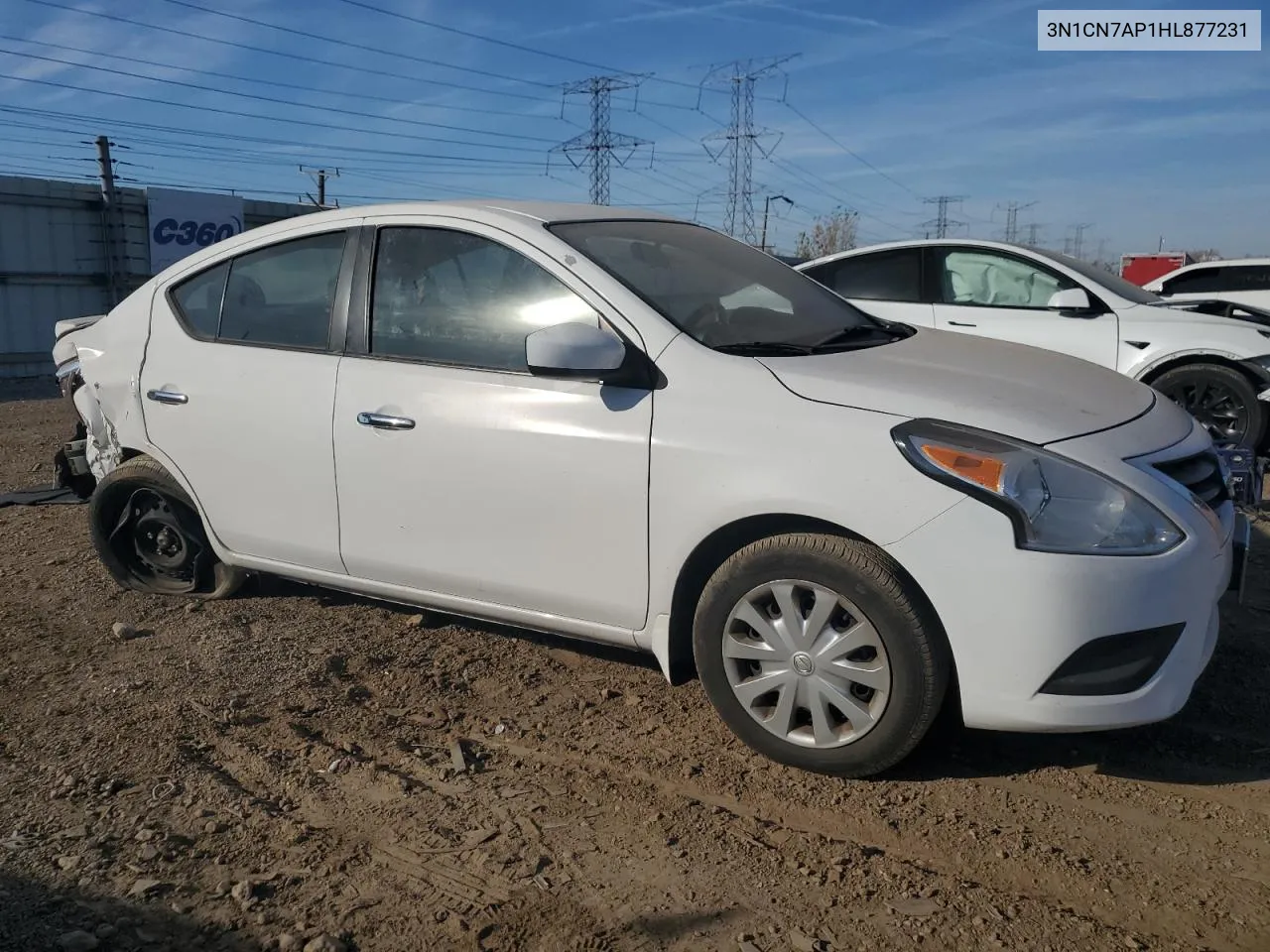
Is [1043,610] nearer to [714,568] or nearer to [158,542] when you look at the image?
[714,568]

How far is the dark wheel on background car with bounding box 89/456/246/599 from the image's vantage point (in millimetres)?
4477

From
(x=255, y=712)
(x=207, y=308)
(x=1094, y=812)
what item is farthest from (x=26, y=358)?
(x=1094, y=812)

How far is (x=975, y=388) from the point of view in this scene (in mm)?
3027

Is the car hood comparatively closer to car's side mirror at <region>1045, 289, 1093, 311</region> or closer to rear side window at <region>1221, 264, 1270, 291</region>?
car's side mirror at <region>1045, 289, 1093, 311</region>

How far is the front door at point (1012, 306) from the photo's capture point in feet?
23.2

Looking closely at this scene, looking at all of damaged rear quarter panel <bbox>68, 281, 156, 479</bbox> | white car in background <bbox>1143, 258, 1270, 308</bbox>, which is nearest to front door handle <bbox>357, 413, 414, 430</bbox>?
damaged rear quarter panel <bbox>68, 281, 156, 479</bbox>

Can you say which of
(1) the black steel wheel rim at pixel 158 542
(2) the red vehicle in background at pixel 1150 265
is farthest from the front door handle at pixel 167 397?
(2) the red vehicle in background at pixel 1150 265

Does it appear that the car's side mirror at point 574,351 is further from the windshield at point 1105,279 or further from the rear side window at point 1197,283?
the rear side window at point 1197,283

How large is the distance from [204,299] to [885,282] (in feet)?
16.5

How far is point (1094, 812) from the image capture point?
9.24ft

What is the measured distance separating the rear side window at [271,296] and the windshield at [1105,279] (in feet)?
17.8

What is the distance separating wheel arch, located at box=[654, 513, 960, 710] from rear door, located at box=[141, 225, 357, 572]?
1.40 meters

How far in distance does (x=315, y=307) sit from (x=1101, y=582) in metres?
2.87

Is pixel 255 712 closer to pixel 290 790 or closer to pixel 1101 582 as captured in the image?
pixel 290 790
